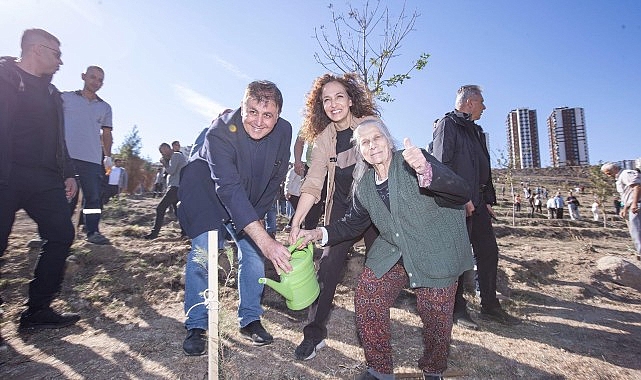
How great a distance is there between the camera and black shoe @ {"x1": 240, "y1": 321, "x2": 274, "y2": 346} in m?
2.52

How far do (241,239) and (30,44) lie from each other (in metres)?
2.37

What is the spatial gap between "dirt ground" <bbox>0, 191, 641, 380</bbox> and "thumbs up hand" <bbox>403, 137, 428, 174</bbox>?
1340 mm

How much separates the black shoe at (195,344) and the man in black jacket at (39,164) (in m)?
1.34

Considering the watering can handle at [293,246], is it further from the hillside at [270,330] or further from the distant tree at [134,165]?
the distant tree at [134,165]

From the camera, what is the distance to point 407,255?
1.97m

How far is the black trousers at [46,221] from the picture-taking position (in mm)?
2645

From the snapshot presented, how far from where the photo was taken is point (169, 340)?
260 centimetres

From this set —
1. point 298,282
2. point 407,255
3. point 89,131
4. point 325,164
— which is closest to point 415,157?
point 407,255

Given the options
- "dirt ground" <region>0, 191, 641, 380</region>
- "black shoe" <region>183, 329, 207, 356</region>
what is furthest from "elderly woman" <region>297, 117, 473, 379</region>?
"black shoe" <region>183, 329, 207, 356</region>

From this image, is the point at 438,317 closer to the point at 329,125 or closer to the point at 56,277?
the point at 329,125

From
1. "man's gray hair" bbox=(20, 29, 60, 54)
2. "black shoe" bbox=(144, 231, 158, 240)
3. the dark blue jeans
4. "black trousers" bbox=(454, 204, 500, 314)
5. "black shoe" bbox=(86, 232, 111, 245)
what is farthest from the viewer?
"black shoe" bbox=(144, 231, 158, 240)

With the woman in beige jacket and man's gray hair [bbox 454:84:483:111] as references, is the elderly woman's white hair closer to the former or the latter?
the woman in beige jacket

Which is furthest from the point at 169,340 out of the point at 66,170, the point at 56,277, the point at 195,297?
the point at 66,170

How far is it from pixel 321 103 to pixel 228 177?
1187 millimetres
